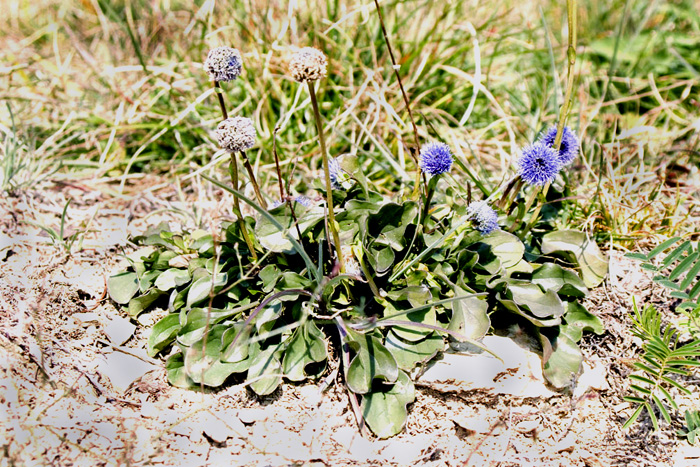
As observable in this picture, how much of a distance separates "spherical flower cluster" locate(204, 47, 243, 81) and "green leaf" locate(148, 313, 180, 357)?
84 cm

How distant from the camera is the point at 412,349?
6.34 ft

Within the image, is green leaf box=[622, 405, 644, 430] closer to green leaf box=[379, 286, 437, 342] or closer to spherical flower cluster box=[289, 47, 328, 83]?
green leaf box=[379, 286, 437, 342]

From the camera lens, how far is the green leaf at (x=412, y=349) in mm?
1905

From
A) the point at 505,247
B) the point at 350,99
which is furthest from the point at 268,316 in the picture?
the point at 350,99

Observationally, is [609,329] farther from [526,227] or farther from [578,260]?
[526,227]

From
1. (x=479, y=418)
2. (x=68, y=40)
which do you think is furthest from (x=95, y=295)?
(x=68, y=40)

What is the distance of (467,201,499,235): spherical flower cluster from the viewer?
6.64 ft

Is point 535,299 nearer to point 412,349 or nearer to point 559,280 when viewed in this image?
point 559,280

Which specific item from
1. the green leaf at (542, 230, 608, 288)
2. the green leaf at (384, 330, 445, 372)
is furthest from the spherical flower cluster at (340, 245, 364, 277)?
the green leaf at (542, 230, 608, 288)

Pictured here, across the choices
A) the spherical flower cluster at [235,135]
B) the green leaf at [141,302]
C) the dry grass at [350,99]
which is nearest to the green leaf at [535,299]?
the dry grass at [350,99]

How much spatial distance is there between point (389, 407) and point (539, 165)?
93cm

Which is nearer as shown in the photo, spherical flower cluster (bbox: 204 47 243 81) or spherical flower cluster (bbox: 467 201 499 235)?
spherical flower cluster (bbox: 204 47 243 81)

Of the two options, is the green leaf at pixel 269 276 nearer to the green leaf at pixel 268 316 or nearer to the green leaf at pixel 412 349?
the green leaf at pixel 268 316

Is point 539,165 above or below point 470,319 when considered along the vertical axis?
above
